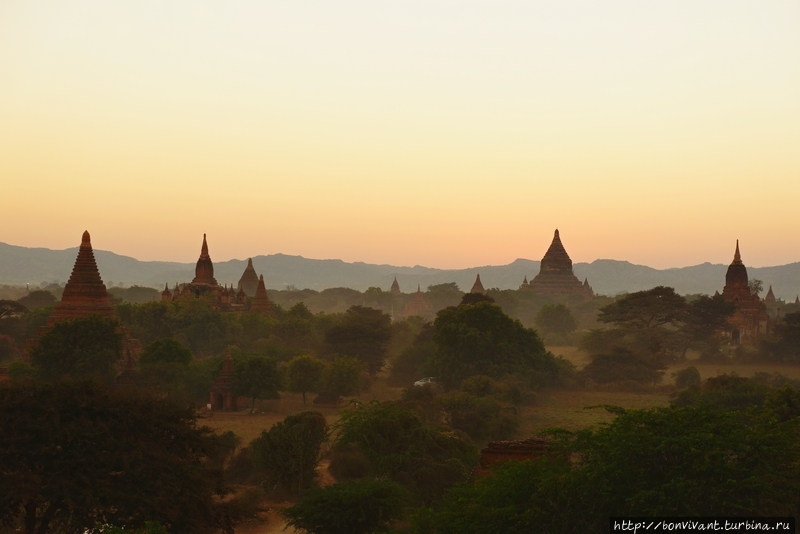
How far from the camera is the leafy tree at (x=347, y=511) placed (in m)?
17.8

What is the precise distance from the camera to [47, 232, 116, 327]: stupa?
41.8 m

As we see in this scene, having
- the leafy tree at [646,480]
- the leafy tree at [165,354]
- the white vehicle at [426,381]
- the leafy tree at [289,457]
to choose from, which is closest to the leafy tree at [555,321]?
the white vehicle at [426,381]

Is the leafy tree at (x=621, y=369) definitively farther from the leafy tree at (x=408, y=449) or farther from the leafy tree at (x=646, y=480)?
the leafy tree at (x=646, y=480)

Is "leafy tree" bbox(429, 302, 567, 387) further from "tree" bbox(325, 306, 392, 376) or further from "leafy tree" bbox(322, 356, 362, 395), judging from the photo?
"leafy tree" bbox(322, 356, 362, 395)

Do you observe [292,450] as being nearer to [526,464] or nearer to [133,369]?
[526,464]

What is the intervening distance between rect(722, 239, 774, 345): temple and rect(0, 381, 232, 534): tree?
49.1 meters

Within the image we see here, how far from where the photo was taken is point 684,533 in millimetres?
11898

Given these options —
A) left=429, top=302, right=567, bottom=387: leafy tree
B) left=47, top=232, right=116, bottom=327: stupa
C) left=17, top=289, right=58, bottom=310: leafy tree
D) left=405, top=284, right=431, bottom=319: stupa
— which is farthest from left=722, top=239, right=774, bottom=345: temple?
left=17, top=289, right=58, bottom=310: leafy tree

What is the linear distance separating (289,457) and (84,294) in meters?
22.3

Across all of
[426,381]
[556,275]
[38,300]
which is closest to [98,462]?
[426,381]

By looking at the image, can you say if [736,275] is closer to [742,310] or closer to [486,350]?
[742,310]

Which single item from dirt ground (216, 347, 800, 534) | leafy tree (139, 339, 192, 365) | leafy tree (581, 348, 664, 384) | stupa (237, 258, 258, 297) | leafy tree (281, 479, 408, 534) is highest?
stupa (237, 258, 258, 297)

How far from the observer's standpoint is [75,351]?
3653cm

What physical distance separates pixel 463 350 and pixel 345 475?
18.2 m
